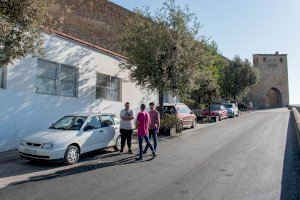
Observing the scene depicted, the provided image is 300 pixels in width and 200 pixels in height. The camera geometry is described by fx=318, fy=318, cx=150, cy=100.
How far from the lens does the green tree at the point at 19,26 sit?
8.07 m

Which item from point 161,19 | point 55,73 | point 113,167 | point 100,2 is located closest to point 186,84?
point 161,19

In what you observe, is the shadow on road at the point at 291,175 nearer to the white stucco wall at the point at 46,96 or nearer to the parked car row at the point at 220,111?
the white stucco wall at the point at 46,96

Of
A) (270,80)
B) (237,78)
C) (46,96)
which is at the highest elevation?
(270,80)

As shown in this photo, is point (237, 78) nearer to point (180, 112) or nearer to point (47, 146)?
point (180, 112)

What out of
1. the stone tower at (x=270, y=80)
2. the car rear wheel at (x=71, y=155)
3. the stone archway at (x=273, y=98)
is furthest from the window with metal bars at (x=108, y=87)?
the stone archway at (x=273, y=98)

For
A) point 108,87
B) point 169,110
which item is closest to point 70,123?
point 108,87

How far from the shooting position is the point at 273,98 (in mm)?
76125

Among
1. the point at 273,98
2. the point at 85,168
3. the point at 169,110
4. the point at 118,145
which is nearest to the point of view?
the point at 85,168

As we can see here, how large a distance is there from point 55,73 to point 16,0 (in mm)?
6871

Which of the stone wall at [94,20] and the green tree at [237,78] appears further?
the green tree at [237,78]

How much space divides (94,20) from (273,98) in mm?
58737

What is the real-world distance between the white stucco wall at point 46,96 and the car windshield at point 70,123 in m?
2.25

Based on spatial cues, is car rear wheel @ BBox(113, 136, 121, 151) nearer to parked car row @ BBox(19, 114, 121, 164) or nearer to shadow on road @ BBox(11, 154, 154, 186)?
parked car row @ BBox(19, 114, 121, 164)

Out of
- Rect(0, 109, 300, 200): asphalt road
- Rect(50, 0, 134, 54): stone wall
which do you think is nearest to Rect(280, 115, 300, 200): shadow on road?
Rect(0, 109, 300, 200): asphalt road
